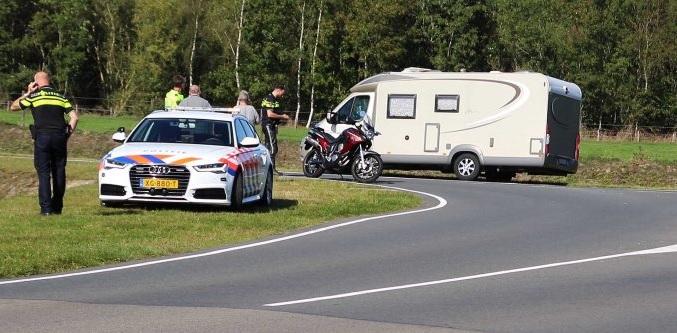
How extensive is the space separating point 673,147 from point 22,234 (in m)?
49.2

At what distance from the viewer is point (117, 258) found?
46.3 ft

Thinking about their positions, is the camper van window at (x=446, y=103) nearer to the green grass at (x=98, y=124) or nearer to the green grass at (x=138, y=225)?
the green grass at (x=138, y=225)

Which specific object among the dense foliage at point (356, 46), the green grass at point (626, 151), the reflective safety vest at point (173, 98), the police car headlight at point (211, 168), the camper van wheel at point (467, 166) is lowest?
the green grass at point (626, 151)

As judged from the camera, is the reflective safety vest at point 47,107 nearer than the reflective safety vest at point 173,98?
Yes

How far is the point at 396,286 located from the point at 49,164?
24.5 feet

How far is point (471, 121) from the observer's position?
33500 millimetres

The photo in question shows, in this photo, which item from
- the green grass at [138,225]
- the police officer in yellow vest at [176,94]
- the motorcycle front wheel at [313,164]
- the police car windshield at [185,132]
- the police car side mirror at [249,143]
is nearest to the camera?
the green grass at [138,225]

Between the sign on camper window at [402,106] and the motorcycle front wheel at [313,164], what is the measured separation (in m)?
4.64

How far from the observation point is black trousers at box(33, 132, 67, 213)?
1780 centimetres

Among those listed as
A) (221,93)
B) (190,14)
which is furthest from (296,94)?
(190,14)

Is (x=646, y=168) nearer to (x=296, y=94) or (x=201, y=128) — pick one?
(x=201, y=128)

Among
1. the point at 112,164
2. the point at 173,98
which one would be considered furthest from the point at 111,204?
the point at 173,98

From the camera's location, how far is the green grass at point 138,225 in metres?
14.0

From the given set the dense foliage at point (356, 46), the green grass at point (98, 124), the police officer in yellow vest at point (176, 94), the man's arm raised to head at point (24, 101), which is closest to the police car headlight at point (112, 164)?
the man's arm raised to head at point (24, 101)
